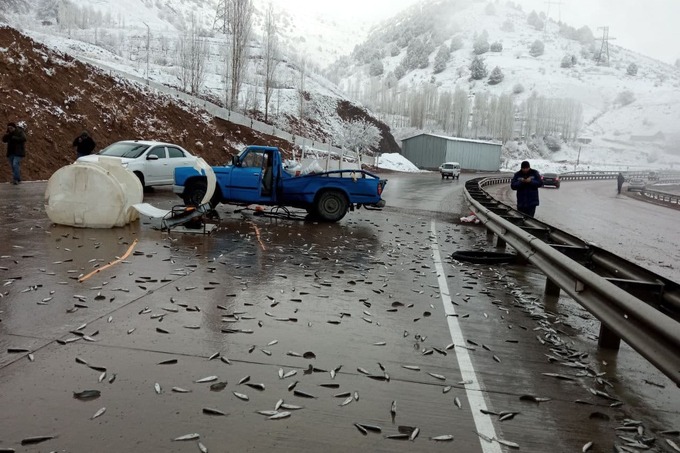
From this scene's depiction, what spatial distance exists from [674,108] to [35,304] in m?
193

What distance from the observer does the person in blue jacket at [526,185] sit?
12117mm

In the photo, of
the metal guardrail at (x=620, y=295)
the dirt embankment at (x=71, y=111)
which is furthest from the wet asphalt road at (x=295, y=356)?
the dirt embankment at (x=71, y=111)

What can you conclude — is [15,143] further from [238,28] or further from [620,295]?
[238,28]

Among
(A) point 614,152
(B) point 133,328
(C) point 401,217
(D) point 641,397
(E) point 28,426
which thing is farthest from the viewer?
(A) point 614,152

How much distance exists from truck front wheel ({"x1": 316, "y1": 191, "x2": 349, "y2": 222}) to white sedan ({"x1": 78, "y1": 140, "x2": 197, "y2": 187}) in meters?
6.35

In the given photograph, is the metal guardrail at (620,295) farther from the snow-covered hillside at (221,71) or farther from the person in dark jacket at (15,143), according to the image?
the snow-covered hillside at (221,71)

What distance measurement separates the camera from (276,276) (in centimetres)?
777

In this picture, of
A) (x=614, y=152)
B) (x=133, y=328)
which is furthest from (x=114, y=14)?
(x=133, y=328)

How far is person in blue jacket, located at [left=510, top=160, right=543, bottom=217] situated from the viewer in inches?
477

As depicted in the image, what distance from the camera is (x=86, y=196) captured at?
10.6m

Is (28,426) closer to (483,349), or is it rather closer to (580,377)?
(483,349)

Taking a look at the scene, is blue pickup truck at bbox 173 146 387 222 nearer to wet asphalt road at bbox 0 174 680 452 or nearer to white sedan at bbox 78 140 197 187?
white sedan at bbox 78 140 197 187

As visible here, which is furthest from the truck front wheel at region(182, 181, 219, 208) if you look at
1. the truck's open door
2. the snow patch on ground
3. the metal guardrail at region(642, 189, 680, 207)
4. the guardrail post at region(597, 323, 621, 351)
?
the snow patch on ground

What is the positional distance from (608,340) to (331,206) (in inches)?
368
